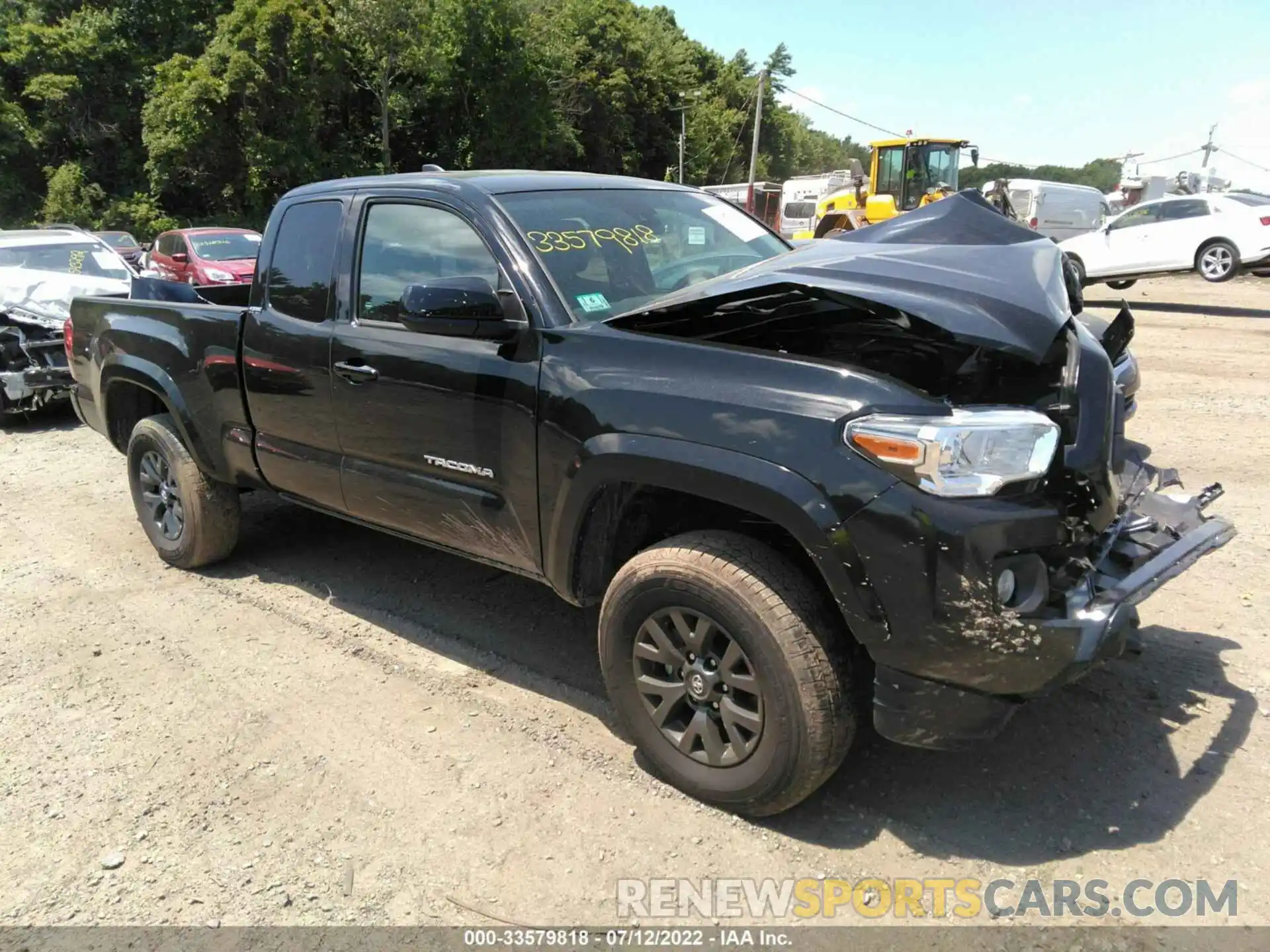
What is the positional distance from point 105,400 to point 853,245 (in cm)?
434

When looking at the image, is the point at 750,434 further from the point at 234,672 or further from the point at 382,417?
the point at 234,672

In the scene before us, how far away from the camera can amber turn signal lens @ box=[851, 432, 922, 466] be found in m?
2.34

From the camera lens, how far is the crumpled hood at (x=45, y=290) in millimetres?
8820

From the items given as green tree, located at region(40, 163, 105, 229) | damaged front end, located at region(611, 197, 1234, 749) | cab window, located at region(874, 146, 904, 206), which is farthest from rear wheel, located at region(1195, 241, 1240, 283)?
green tree, located at region(40, 163, 105, 229)

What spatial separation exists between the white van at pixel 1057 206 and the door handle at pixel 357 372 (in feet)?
92.1

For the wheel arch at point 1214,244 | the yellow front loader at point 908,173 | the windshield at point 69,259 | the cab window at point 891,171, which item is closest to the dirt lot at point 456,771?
the windshield at point 69,259

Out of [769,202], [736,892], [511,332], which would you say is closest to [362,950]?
[736,892]

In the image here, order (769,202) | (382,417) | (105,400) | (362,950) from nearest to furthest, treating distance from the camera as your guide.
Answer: (362,950) < (382,417) < (105,400) < (769,202)

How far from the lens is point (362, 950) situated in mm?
2416

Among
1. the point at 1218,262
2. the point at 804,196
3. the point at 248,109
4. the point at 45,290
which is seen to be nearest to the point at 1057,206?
the point at 804,196

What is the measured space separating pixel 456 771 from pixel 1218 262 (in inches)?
676

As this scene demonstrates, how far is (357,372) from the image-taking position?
3.70m

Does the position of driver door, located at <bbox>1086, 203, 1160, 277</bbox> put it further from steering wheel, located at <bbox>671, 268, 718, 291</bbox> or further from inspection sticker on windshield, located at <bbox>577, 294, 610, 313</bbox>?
inspection sticker on windshield, located at <bbox>577, 294, 610, 313</bbox>

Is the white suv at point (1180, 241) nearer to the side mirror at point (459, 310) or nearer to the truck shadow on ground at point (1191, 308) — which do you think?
the truck shadow on ground at point (1191, 308)
